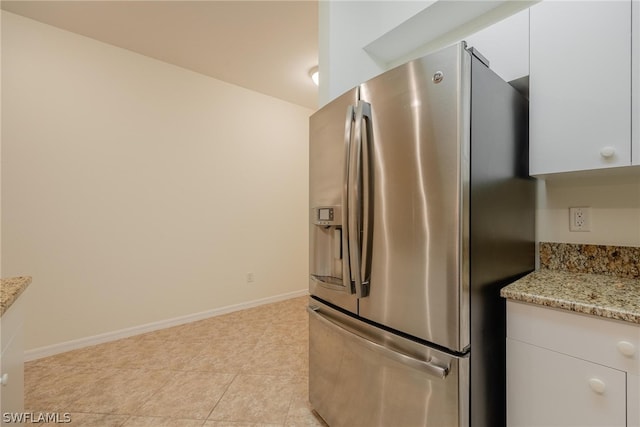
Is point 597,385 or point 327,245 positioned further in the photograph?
point 327,245

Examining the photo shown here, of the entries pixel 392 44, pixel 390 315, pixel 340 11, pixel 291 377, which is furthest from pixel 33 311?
pixel 392 44

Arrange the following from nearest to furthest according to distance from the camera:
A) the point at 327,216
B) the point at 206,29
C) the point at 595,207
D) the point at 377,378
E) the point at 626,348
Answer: the point at 626,348, the point at 377,378, the point at 595,207, the point at 327,216, the point at 206,29

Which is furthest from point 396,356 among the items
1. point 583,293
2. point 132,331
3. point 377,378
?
point 132,331

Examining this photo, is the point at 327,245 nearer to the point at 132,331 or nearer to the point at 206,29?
the point at 206,29

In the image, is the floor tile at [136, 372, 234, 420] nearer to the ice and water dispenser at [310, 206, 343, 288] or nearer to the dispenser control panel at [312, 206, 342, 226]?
the ice and water dispenser at [310, 206, 343, 288]

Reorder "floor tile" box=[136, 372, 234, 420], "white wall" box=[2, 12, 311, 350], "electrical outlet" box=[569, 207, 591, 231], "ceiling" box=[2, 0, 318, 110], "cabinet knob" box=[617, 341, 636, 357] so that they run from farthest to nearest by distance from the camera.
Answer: "white wall" box=[2, 12, 311, 350]
"ceiling" box=[2, 0, 318, 110]
"floor tile" box=[136, 372, 234, 420]
"electrical outlet" box=[569, 207, 591, 231]
"cabinet knob" box=[617, 341, 636, 357]

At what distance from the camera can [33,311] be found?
2.29 m

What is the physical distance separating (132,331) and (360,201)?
272cm

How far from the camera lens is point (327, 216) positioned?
142 centimetres

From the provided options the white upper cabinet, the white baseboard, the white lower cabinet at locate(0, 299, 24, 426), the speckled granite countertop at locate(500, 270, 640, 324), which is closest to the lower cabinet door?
the speckled granite countertop at locate(500, 270, 640, 324)

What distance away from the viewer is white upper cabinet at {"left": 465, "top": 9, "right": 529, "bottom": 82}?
4.20ft

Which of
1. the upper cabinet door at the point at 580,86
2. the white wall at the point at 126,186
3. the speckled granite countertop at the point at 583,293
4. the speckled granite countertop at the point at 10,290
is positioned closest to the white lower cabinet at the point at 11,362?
the speckled granite countertop at the point at 10,290

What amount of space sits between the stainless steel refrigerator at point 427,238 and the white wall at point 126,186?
2213 millimetres

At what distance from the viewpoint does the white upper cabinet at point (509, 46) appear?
1280 millimetres
